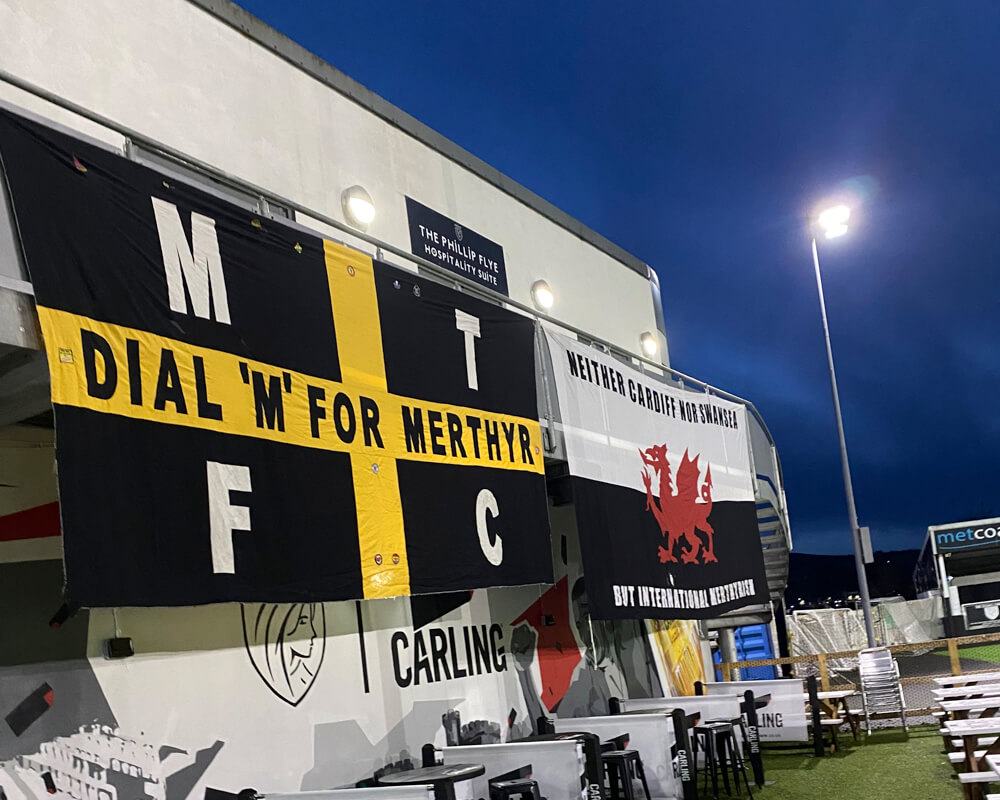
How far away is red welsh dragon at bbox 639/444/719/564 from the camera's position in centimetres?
1043

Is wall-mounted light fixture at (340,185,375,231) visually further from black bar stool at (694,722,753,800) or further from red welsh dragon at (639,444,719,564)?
black bar stool at (694,722,753,800)

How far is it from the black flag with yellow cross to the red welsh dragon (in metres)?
2.48

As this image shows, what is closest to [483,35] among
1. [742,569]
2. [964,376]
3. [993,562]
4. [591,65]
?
[591,65]

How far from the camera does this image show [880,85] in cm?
6216

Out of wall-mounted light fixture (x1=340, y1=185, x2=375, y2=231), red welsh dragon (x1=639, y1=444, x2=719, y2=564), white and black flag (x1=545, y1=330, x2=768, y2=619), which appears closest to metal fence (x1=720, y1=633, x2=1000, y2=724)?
white and black flag (x1=545, y1=330, x2=768, y2=619)

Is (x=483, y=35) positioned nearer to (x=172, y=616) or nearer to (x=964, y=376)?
(x=964, y=376)

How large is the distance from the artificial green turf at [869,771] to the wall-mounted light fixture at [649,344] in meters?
5.60

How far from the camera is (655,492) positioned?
414 inches

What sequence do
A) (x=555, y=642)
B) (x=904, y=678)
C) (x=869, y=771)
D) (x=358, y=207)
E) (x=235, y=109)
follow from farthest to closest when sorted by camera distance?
(x=904, y=678)
(x=555, y=642)
(x=869, y=771)
(x=358, y=207)
(x=235, y=109)

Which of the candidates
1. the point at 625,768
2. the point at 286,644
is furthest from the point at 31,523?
the point at 625,768

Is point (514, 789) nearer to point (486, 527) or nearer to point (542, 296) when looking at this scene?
point (486, 527)

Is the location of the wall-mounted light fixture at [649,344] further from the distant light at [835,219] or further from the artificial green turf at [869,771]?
the artificial green turf at [869,771]

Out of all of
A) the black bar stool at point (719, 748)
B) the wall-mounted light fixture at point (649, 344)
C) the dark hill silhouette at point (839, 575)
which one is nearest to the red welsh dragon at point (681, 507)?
the black bar stool at point (719, 748)

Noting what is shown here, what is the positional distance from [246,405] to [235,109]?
3.20 metres
